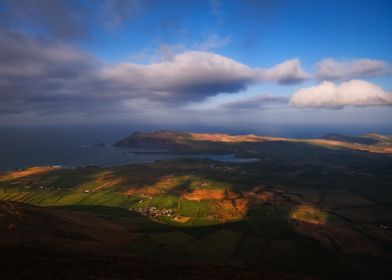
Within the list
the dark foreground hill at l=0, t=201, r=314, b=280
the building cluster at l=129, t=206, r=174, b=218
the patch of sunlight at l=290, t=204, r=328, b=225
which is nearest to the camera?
the dark foreground hill at l=0, t=201, r=314, b=280

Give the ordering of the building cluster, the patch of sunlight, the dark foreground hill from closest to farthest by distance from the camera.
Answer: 1. the dark foreground hill
2. the patch of sunlight
3. the building cluster

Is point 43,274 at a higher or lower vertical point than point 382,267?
higher

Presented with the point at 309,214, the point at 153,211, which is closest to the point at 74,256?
the point at 153,211

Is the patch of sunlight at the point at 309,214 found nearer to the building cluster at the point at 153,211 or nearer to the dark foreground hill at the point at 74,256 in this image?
the building cluster at the point at 153,211

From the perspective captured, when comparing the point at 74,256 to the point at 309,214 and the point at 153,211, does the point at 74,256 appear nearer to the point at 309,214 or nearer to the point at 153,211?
the point at 153,211

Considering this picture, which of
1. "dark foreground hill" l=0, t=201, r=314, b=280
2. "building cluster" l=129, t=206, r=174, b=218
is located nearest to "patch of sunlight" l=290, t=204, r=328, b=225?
"building cluster" l=129, t=206, r=174, b=218

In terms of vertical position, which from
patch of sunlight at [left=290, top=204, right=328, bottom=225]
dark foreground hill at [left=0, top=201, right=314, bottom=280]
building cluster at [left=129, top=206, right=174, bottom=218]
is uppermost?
dark foreground hill at [left=0, top=201, right=314, bottom=280]

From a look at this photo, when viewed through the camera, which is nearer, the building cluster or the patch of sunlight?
the patch of sunlight

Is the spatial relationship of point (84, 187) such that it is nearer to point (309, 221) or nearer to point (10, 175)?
point (10, 175)

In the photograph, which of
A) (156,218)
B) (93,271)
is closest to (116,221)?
(156,218)

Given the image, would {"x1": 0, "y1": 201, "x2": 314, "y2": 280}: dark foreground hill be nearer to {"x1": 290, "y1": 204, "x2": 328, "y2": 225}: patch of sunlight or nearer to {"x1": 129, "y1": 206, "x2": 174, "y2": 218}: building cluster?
{"x1": 129, "y1": 206, "x2": 174, "y2": 218}: building cluster

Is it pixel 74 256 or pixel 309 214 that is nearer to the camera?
pixel 74 256
